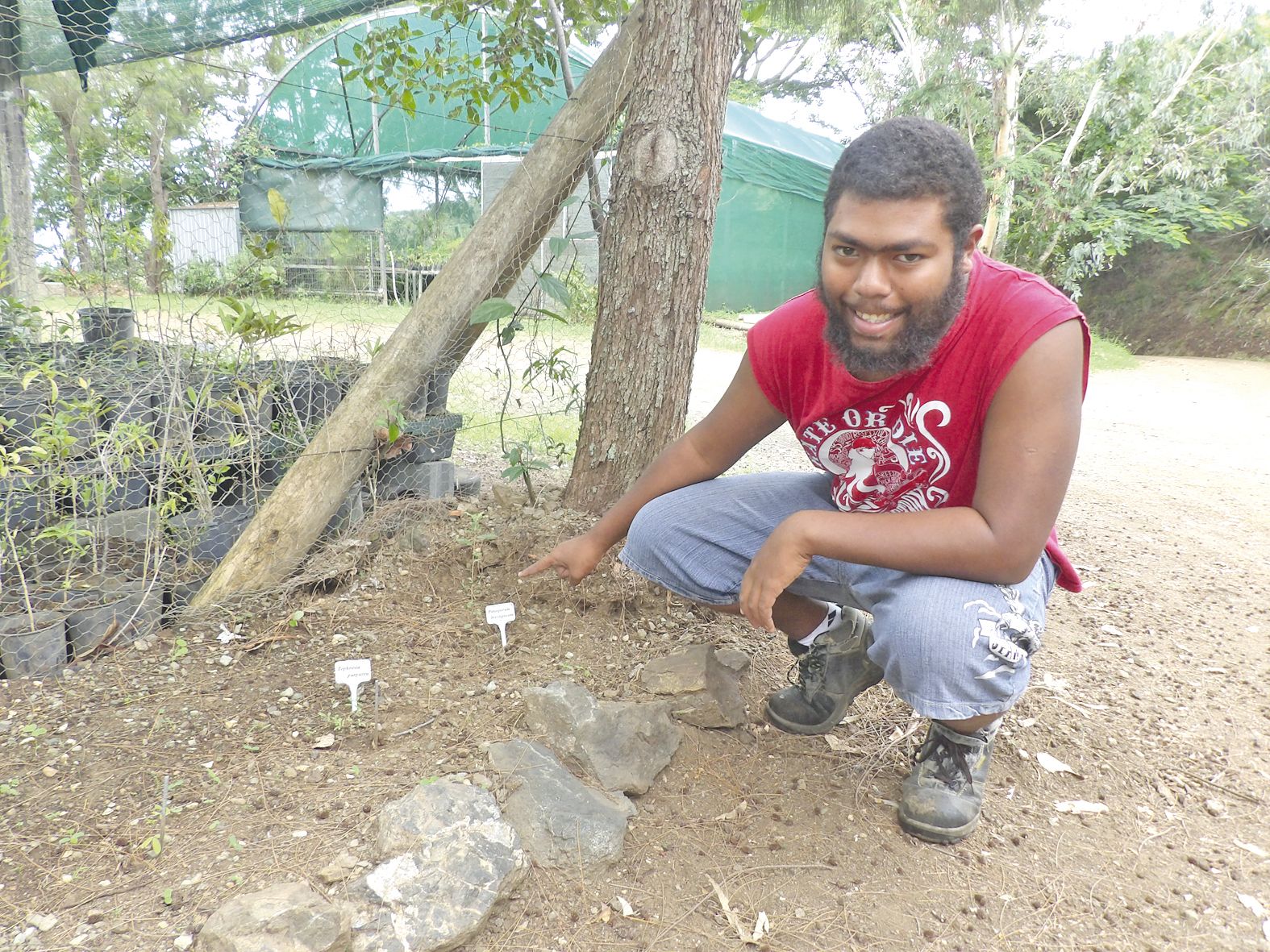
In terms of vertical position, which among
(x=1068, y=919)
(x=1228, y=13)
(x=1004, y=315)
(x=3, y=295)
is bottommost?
(x=1068, y=919)

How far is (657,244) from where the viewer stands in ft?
8.08

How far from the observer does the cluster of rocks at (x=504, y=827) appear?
1.32 metres

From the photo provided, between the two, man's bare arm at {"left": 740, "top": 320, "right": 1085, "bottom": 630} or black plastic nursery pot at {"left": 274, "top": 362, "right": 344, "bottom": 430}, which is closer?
man's bare arm at {"left": 740, "top": 320, "right": 1085, "bottom": 630}

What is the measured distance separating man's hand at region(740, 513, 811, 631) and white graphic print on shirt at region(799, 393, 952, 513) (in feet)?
0.75

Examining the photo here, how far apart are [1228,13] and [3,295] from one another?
13.9 metres

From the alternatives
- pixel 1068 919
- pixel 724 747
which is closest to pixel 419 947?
pixel 724 747

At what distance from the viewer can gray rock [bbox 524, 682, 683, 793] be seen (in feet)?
5.79

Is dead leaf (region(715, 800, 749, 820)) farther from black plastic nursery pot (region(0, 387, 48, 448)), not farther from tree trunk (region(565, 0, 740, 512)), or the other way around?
black plastic nursery pot (region(0, 387, 48, 448))

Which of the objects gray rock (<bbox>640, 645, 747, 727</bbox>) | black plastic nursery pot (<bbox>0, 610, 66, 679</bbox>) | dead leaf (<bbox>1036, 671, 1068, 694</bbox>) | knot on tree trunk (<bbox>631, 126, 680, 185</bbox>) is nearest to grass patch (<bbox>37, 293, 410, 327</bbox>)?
knot on tree trunk (<bbox>631, 126, 680, 185</bbox>)

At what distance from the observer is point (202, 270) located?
11.2ft

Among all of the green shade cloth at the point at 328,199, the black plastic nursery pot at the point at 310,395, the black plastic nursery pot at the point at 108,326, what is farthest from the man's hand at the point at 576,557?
the green shade cloth at the point at 328,199

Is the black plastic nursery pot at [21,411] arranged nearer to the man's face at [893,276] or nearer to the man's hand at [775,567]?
the man's hand at [775,567]

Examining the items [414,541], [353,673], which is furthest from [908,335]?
[414,541]

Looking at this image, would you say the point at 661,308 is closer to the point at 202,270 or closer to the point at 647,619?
the point at 647,619
